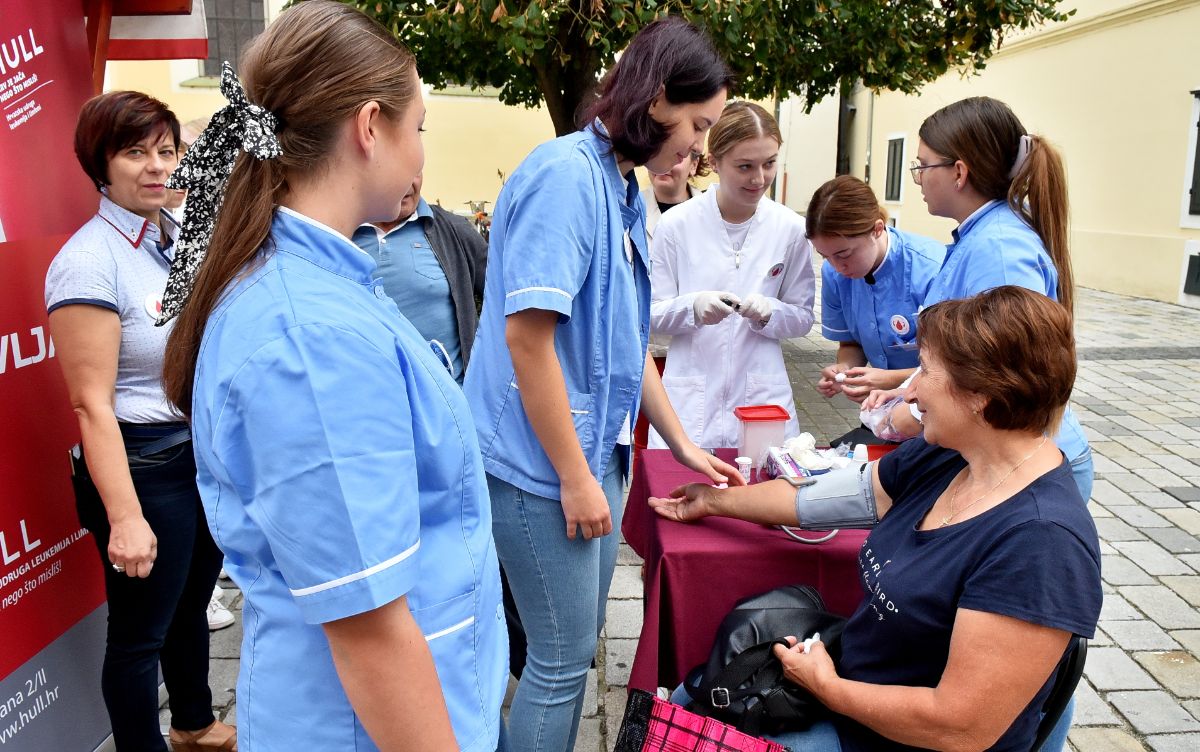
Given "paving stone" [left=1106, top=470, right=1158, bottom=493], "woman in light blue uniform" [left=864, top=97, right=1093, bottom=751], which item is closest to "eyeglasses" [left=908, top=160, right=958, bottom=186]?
"woman in light blue uniform" [left=864, top=97, right=1093, bottom=751]

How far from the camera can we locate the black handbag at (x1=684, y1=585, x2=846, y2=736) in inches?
72.4

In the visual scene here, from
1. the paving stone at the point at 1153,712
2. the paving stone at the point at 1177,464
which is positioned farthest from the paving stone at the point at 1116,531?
the paving stone at the point at 1153,712

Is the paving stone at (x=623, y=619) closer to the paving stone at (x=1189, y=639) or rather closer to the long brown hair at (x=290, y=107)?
→ the paving stone at (x=1189, y=639)

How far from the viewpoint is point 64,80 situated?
2.48 m

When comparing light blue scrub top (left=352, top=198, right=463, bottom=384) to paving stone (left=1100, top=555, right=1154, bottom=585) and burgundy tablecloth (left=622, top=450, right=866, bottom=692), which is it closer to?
burgundy tablecloth (left=622, top=450, right=866, bottom=692)

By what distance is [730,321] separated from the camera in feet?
10.7

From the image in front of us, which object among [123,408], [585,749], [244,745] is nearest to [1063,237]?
[585,749]

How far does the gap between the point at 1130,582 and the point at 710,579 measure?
2.68m

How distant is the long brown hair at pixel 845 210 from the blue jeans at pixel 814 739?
163 centimetres

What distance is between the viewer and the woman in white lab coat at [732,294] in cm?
322

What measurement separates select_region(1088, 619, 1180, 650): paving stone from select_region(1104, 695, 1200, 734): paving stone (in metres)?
0.34

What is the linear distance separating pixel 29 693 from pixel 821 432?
497cm

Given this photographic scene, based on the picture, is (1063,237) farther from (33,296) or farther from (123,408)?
(33,296)

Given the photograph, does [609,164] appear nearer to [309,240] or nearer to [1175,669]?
[309,240]
